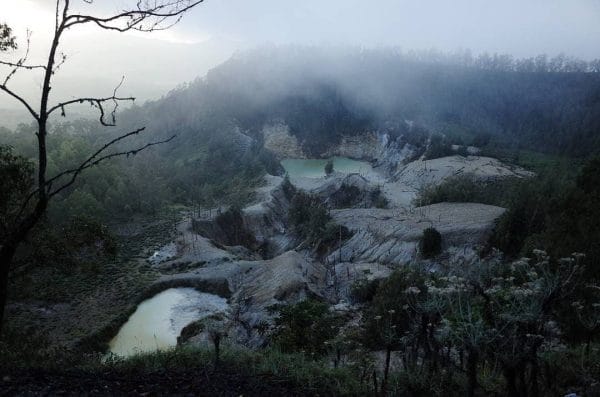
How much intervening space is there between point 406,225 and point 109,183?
1634 inches

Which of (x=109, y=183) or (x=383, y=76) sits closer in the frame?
(x=109, y=183)

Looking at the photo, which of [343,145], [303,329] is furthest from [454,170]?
[303,329]

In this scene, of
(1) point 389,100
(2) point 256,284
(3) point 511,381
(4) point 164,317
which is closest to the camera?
(3) point 511,381

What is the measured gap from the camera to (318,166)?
12444 centimetres

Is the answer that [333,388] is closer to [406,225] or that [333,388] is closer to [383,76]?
[406,225]

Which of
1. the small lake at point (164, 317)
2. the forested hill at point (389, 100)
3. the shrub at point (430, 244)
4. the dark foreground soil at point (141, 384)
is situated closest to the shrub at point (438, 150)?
the forested hill at point (389, 100)

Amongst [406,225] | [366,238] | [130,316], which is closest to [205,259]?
[130,316]

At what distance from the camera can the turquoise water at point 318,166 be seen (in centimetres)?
11881

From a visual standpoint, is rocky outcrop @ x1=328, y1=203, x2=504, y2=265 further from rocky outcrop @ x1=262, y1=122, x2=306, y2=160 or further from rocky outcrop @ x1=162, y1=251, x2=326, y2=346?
rocky outcrop @ x1=262, y1=122, x2=306, y2=160

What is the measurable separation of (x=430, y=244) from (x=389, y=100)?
4588 inches

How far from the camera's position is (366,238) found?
45.4 meters

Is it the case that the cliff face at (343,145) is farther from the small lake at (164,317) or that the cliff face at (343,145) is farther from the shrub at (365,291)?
the small lake at (164,317)

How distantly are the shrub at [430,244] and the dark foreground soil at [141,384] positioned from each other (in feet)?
107

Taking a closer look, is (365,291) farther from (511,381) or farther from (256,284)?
(511,381)
